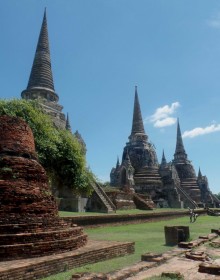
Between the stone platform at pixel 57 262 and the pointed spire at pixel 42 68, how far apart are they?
3128 cm

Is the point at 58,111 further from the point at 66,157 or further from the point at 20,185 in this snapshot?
the point at 20,185

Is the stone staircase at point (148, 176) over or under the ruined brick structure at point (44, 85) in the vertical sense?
under

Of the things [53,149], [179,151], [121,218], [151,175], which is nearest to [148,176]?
[151,175]

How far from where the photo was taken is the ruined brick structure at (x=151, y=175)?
4053cm

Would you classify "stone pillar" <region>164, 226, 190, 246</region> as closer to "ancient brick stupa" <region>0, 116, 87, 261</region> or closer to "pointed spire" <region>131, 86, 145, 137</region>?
"ancient brick stupa" <region>0, 116, 87, 261</region>

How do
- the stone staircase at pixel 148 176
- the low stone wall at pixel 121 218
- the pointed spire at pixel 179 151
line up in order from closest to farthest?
1. the low stone wall at pixel 121 218
2. the stone staircase at pixel 148 176
3. the pointed spire at pixel 179 151

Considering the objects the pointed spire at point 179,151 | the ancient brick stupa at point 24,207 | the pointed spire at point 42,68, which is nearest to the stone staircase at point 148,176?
the pointed spire at point 179,151

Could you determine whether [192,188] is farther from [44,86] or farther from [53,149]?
[53,149]

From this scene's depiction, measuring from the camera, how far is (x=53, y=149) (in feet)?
51.2

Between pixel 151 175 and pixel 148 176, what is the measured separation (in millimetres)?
540

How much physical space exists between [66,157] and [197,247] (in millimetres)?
9220

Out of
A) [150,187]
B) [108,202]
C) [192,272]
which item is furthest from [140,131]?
[192,272]

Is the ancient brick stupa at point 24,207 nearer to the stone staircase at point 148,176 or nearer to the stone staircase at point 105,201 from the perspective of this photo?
the stone staircase at point 105,201

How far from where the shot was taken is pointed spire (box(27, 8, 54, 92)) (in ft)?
124
